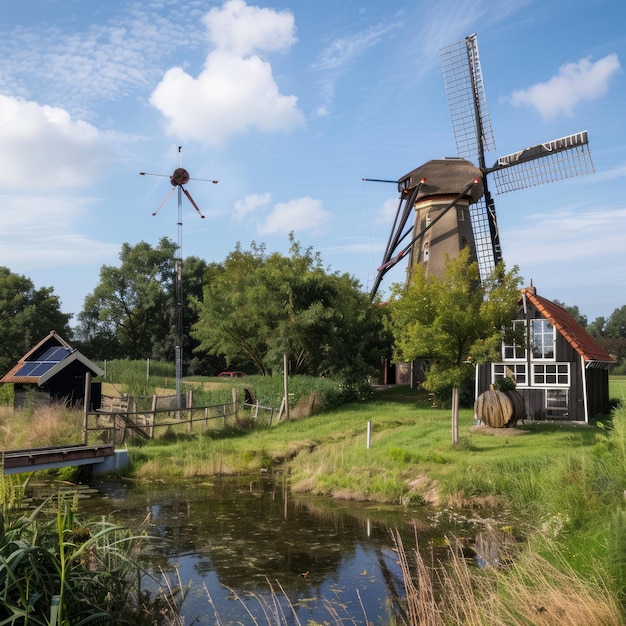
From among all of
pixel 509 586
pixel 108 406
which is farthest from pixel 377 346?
pixel 509 586

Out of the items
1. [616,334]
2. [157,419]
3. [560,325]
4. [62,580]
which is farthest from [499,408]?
[616,334]

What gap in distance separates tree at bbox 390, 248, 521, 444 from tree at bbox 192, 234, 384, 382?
36.9ft

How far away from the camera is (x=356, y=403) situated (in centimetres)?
3023

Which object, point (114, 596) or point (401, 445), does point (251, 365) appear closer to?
point (401, 445)

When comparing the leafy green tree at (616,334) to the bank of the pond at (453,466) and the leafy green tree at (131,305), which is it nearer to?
the leafy green tree at (131,305)

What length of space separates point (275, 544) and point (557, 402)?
16275mm

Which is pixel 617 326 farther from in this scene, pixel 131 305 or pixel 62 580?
pixel 62 580

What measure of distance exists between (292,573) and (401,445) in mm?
9456

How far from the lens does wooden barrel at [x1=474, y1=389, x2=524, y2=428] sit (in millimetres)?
21328

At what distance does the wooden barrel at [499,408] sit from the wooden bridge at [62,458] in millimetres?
11039

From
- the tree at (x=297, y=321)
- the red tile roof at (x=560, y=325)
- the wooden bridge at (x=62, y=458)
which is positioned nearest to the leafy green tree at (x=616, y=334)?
the tree at (x=297, y=321)

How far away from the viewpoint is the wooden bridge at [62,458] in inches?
625

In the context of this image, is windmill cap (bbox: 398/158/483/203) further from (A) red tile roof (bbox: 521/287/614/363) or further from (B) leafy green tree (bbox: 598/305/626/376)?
(B) leafy green tree (bbox: 598/305/626/376)

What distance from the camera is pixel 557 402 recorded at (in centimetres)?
2525
